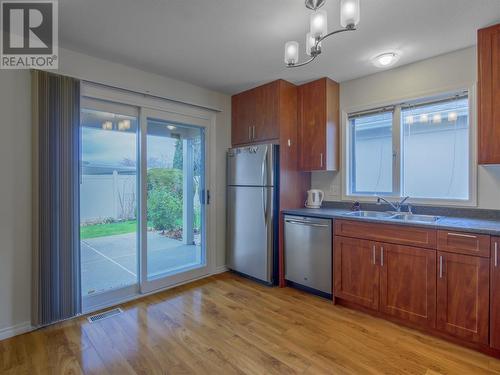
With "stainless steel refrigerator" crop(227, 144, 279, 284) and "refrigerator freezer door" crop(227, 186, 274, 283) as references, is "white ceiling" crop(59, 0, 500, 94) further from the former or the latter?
"refrigerator freezer door" crop(227, 186, 274, 283)

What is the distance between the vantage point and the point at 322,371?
177 centimetres

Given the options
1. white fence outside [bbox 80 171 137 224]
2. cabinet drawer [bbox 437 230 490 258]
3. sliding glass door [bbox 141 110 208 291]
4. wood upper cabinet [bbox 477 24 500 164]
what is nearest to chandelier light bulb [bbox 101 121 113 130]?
sliding glass door [bbox 141 110 208 291]

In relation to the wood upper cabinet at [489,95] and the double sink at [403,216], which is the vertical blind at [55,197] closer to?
the double sink at [403,216]

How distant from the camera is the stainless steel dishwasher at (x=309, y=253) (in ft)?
9.16

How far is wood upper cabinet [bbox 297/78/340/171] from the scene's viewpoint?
125 inches

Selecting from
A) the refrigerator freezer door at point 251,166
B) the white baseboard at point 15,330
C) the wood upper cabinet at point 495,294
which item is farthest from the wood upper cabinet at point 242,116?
the white baseboard at point 15,330

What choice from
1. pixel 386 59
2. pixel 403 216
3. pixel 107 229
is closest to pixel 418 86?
pixel 386 59

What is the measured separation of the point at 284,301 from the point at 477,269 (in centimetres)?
170

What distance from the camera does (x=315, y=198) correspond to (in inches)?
135

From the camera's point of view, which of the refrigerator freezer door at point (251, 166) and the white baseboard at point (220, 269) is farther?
the white baseboard at point (220, 269)

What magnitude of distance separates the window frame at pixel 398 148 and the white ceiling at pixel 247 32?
404 mm

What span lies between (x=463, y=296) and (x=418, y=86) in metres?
2.03

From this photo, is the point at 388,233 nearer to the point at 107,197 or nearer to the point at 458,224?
the point at 458,224

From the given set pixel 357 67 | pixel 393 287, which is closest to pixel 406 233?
pixel 393 287
